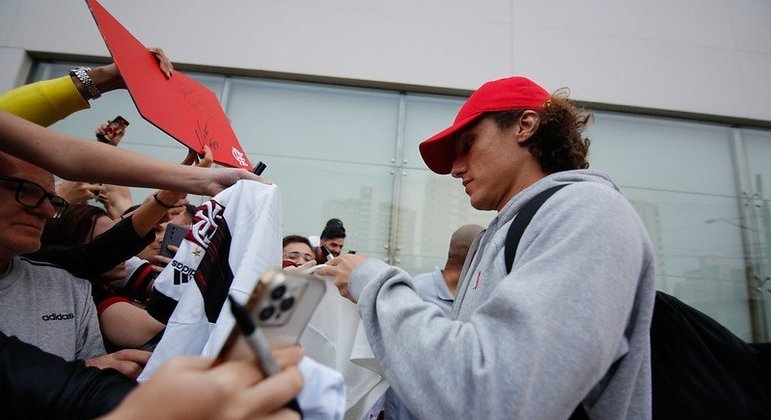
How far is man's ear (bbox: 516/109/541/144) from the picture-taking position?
3.74 feet

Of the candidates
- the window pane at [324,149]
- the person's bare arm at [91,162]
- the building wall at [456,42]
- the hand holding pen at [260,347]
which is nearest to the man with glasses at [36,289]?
Result: the person's bare arm at [91,162]

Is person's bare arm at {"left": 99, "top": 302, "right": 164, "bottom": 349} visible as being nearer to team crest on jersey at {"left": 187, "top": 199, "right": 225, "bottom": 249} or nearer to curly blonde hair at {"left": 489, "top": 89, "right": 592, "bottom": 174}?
team crest on jersey at {"left": 187, "top": 199, "right": 225, "bottom": 249}

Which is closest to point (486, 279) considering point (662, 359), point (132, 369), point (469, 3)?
point (662, 359)

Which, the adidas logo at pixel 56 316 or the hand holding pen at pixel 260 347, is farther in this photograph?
the adidas logo at pixel 56 316

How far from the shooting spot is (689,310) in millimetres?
949

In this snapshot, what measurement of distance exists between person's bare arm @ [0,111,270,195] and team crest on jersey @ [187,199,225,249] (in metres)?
0.08

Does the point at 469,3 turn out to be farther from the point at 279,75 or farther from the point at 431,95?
the point at 279,75

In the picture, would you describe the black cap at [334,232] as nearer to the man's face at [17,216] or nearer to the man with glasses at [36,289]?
the man with glasses at [36,289]

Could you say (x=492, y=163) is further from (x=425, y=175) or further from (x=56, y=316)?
(x=425, y=175)

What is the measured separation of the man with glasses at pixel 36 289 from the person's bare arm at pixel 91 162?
19 cm

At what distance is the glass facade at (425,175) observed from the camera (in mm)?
3820

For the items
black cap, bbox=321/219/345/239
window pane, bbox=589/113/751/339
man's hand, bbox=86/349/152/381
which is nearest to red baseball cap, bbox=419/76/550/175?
man's hand, bbox=86/349/152/381

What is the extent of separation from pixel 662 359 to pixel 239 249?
1.08m

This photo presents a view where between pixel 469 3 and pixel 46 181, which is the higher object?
pixel 469 3
